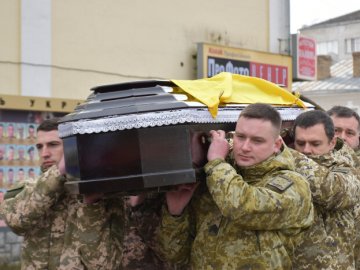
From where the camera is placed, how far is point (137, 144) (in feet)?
12.2

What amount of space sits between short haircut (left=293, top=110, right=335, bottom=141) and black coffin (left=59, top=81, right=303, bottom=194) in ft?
2.68

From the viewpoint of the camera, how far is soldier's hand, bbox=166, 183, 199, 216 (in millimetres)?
4039

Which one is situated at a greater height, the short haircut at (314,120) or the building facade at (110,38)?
the building facade at (110,38)

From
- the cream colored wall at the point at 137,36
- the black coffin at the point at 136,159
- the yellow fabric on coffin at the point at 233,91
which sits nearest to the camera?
the black coffin at the point at 136,159

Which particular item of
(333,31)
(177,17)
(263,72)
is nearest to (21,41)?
(177,17)

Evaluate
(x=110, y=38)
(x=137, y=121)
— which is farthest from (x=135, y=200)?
(x=110, y=38)

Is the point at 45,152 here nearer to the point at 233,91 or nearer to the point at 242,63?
the point at 233,91

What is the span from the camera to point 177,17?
14.2 m

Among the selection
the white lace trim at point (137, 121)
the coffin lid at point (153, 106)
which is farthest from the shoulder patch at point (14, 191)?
the white lace trim at point (137, 121)

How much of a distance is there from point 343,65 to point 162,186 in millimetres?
35526

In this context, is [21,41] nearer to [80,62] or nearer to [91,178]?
[80,62]

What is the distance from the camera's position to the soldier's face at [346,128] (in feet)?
19.5

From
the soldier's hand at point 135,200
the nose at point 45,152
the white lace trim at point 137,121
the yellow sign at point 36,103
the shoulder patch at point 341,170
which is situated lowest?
the soldier's hand at point 135,200

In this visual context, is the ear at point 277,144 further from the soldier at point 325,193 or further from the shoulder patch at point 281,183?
the soldier at point 325,193
